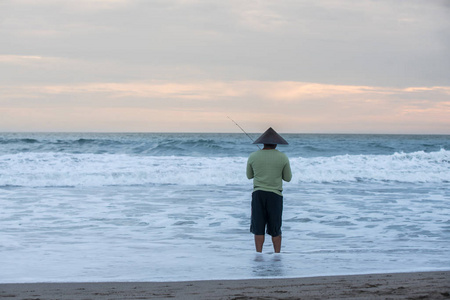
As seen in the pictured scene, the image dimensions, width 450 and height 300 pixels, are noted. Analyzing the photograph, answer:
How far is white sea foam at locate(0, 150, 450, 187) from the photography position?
16.4 m

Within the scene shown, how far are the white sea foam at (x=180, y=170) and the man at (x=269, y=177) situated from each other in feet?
33.0

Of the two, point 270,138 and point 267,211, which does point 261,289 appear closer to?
point 267,211

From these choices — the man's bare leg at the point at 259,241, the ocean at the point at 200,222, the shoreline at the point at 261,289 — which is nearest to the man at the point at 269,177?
the man's bare leg at the point at 259,241

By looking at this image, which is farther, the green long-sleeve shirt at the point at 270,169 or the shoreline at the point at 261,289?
the green long-sleeve shirt at the point at 270,169

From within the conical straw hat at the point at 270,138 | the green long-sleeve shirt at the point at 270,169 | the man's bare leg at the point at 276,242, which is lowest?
the man's bare leg at the point at 276,242

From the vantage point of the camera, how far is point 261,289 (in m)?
4.20

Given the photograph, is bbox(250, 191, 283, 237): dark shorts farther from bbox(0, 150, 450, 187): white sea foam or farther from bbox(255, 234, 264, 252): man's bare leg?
bbox(0, 150, 450, 187): white sea foam

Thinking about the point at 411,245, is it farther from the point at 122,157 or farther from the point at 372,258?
the point at 122,157

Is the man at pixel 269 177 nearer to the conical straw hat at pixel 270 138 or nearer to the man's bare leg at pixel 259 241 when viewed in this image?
the conical straw hat at pixel 270 138

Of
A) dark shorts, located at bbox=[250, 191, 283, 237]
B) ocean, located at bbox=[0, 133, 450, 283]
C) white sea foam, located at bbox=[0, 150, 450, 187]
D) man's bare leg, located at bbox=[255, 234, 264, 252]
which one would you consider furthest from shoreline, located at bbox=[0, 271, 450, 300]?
white sea foam, located at bbox=[0, 150, 450, 187]

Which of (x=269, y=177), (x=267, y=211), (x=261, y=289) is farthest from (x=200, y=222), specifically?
(x=261, y=289)

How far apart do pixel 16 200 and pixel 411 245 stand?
886 centimetres

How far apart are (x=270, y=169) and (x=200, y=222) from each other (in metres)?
3.15

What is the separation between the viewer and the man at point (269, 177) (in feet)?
19.7
